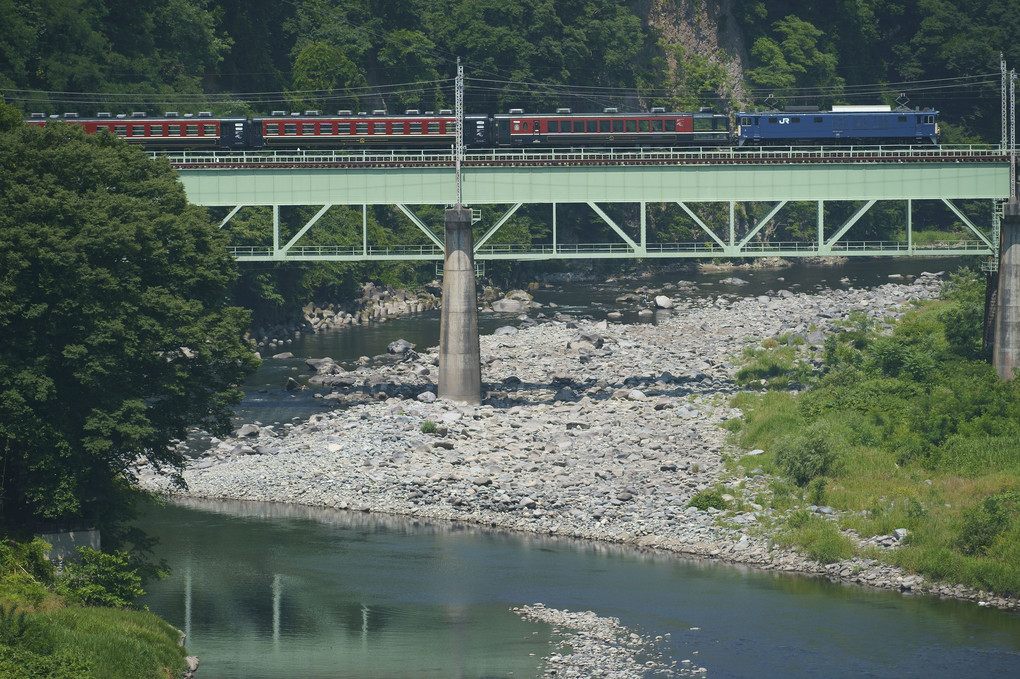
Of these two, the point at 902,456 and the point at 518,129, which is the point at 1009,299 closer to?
the point at 902,456

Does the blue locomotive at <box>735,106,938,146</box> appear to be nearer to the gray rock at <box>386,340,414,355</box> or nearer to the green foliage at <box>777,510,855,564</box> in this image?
the gray rock at <box>386,340,414,355</box>

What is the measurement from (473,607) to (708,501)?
34.7ft

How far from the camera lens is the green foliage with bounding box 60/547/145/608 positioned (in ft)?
120

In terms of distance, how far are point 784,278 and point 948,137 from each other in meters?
29.8

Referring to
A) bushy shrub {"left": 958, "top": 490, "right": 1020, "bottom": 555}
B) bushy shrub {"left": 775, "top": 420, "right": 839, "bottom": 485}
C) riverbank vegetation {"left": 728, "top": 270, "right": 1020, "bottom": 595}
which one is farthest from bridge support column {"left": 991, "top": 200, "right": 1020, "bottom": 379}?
bushy shrub {"left": 958, "top": 490, "right": 1020, "bottom": 555}

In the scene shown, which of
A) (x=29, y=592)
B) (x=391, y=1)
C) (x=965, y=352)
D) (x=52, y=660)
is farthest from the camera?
(x=391, y=1)

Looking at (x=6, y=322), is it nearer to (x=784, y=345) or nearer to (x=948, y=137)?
(x=784, y=345)

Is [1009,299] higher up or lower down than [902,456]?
higher up

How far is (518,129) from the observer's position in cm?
7612

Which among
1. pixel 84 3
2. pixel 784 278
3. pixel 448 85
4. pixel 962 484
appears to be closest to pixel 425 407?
pixel 962 484

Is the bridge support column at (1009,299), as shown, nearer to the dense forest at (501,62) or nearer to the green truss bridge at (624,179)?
the green truss bridge at (624,179)

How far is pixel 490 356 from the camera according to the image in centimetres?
7725

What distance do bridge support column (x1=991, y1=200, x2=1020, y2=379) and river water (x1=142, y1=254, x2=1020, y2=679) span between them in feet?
79.0

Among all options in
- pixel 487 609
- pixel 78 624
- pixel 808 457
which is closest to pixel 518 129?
pixel 808 457
